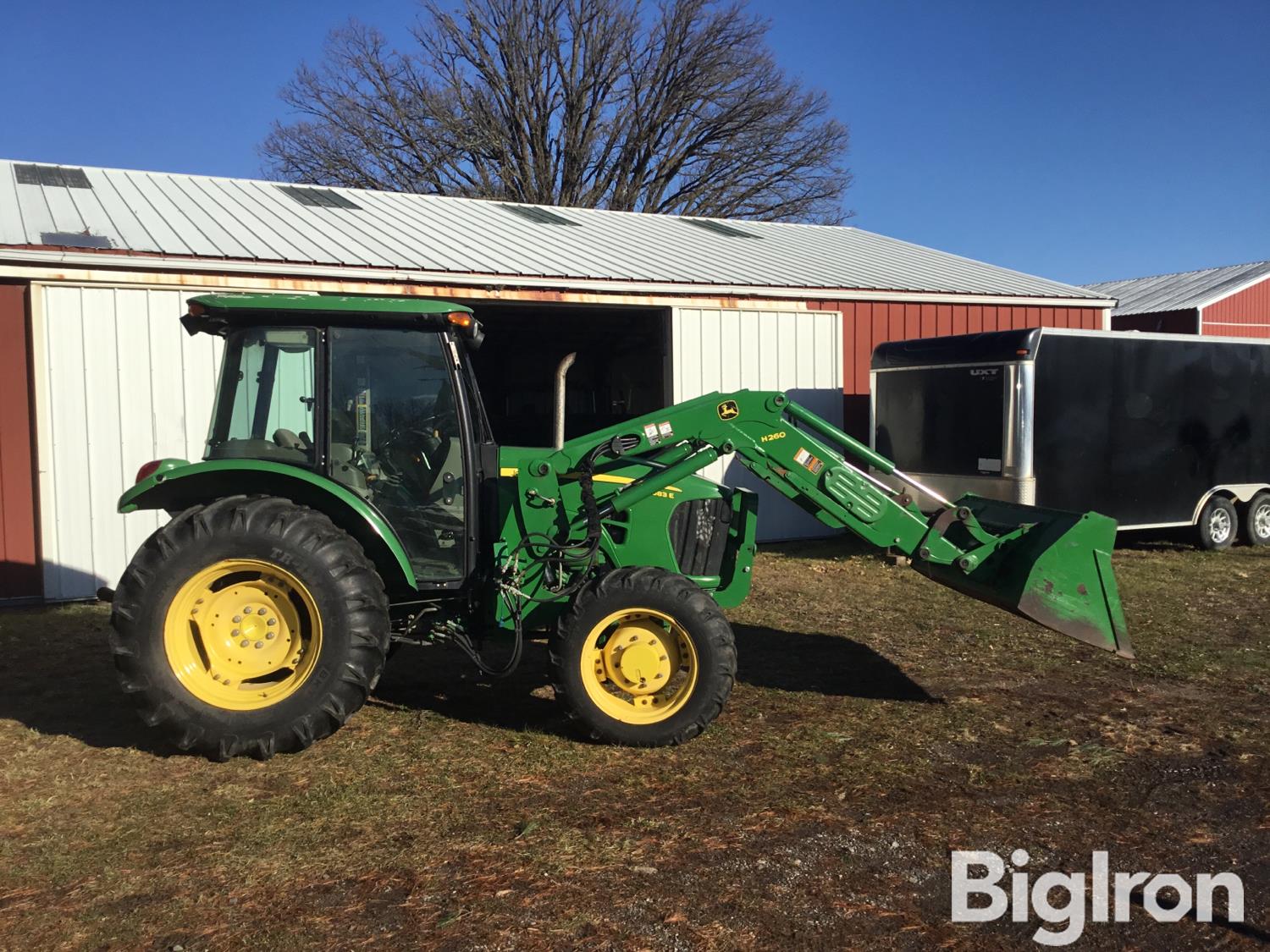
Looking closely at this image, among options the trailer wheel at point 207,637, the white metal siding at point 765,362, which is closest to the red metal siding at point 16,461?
the trailer wheel at point 207,637

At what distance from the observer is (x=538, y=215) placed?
603 inches

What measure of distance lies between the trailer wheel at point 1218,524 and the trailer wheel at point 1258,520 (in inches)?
10.2

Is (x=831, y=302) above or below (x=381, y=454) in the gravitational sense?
above

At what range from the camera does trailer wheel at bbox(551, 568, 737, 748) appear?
198 inches

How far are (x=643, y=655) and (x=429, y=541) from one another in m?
1.26

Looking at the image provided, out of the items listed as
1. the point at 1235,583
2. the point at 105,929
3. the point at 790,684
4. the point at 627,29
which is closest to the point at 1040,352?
the point at 1235,583

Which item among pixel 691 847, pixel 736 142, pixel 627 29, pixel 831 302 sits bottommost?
pixel 691 847

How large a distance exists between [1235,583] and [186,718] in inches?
360

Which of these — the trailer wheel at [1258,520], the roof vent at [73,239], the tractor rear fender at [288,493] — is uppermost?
the roof vent at [73,239]

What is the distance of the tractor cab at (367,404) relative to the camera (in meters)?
5.20

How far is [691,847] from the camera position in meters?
3.99

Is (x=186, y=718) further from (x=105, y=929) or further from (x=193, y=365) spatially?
(x=193, y=365)

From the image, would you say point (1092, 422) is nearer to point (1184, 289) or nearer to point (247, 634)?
point (247, 634)

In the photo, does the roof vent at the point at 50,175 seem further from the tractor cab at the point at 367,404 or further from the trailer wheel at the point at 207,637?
the trailer wheel at the point at 207,637
